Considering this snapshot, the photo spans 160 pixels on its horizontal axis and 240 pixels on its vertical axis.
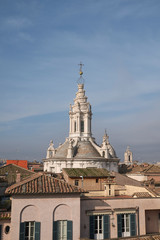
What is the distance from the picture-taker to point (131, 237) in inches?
796

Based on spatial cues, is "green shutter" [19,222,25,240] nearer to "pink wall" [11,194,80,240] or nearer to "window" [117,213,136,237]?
"pink wall" [11,194,80,240]

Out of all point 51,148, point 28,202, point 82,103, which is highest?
point 82,103

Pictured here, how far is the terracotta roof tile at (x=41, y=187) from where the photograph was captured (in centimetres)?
1883

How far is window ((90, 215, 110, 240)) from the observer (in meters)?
20.4

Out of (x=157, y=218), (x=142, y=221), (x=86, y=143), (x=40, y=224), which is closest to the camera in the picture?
(x=40, y=224)

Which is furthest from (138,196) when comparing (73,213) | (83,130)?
(83,130)

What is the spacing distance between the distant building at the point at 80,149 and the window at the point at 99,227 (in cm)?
4616

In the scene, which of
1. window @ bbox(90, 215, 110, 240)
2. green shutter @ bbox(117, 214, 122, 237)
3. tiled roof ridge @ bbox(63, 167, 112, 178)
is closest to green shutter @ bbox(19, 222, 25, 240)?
window @ bbox(90, 215, 110, 240)

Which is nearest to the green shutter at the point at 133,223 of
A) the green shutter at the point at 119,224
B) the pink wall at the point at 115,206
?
the pink wall at the point at 115,206

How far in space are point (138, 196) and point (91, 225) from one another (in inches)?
205

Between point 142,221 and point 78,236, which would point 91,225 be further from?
point 142,221

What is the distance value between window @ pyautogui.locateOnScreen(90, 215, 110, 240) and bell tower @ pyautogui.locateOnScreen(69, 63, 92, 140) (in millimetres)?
55812

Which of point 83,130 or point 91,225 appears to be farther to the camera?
point 83,130

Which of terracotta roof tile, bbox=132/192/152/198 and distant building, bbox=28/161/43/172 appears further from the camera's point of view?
distant building, bbox=28/161/43/172
